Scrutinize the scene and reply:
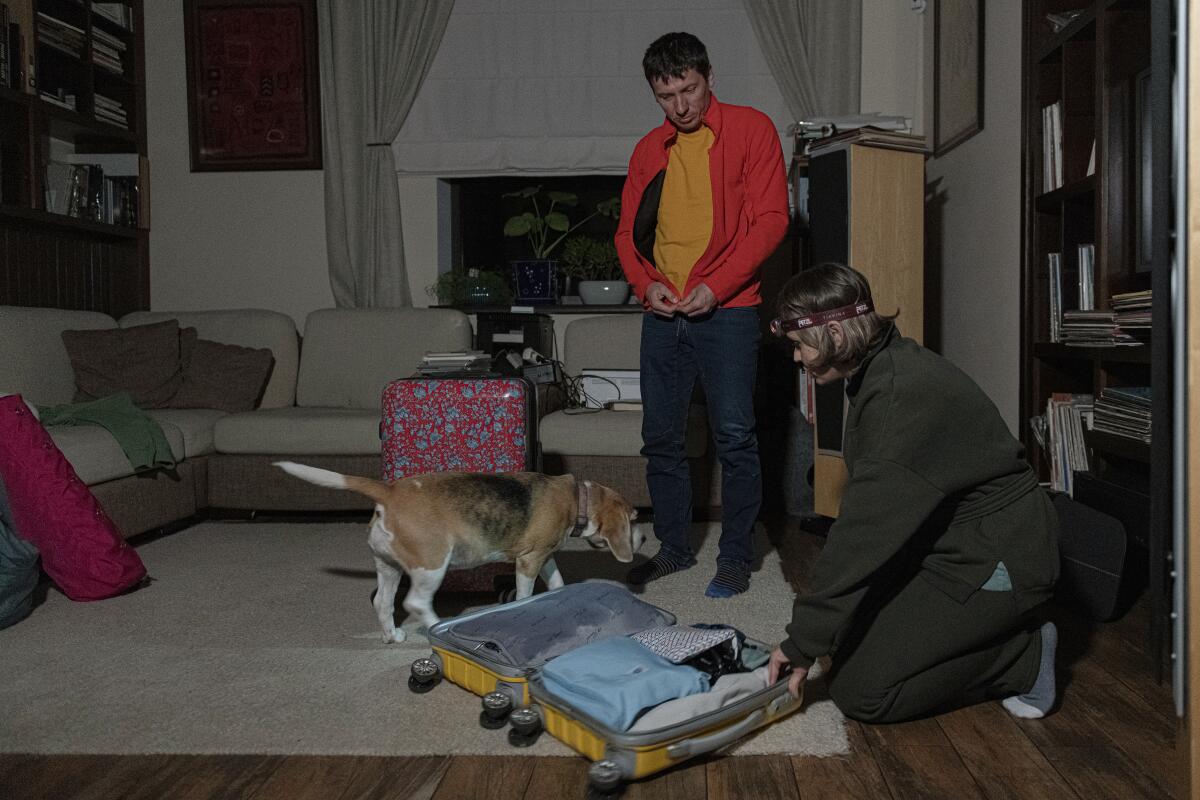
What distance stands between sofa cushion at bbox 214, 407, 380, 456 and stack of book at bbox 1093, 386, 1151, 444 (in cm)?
243

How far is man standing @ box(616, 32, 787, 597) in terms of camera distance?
277cm

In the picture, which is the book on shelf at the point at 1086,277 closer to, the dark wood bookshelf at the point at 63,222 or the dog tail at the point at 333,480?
the dog tail at the point at 333,480

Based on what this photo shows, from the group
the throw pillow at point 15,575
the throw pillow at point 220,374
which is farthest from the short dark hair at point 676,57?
the throw pillow at point 220,374

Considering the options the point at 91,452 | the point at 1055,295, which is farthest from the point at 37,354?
the point at 1055,295

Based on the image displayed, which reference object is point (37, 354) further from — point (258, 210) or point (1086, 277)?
point (1086, 277)

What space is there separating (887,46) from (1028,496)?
3.41 m

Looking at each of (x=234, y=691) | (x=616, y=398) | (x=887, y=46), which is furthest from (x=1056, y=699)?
(x=887, y=46)

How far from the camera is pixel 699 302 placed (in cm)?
275

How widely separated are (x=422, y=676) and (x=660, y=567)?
1.08 meters

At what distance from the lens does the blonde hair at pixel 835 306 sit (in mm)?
1765

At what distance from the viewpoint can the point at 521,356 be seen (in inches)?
170

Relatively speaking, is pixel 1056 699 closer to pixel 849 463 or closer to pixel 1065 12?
pixel 849 463

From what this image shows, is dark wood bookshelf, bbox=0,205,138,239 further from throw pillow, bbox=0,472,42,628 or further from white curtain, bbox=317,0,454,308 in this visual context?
throw pillow, bbox=0,472,42,628

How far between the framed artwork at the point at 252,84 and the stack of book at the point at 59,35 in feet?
1.82
